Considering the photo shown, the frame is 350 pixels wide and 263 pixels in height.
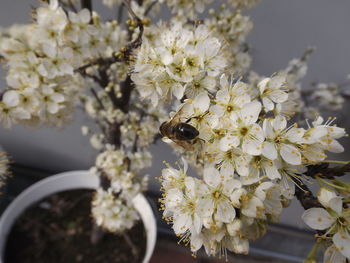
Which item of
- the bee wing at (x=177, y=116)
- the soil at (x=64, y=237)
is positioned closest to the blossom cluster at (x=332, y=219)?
the bee wing at (x=177, y=116)

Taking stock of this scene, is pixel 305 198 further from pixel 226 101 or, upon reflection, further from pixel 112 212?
pixel 112 212

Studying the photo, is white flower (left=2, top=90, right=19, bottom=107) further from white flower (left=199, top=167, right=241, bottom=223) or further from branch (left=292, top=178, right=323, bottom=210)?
branch (left=292, top=178, right=323, bottom=210)

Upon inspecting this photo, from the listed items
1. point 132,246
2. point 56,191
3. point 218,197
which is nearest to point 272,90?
point 218,197

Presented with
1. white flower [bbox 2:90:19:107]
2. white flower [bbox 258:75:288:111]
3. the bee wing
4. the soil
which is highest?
white flower [bbox 258:75:288:111]

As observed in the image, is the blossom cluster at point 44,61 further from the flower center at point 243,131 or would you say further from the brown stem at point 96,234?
the brown stem at point 96,234

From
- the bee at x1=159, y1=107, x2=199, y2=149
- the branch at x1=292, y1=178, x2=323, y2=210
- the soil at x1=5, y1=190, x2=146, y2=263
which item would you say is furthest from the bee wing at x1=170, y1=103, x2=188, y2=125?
the soil at x1=5, y1=190, x2=146, y2=263

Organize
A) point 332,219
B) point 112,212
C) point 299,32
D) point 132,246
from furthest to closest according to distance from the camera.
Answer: point 132,246 < point 299,32 < point 112,212 < point 332,219

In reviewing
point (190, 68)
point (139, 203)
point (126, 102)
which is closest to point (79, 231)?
point (139, 203)
